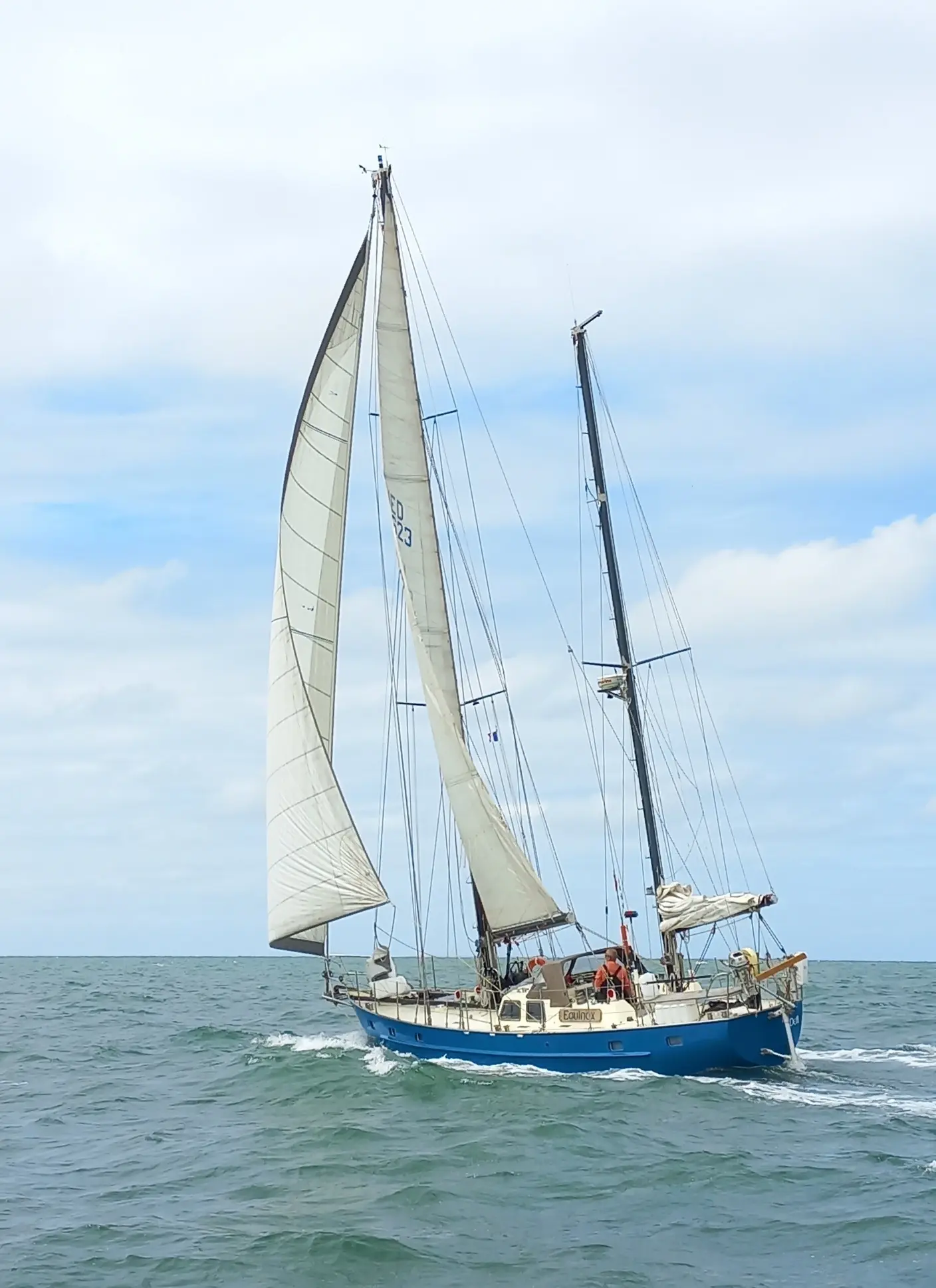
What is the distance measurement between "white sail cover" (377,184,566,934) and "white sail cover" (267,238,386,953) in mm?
948

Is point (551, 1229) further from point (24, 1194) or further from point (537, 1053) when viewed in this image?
point (537, 1053)

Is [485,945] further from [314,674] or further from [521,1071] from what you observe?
[314,674]

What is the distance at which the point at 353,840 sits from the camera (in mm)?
29594

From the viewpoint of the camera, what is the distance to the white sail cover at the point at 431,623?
99.6 feet

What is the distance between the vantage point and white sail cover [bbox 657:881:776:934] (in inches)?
1077

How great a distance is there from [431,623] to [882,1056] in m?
15.3

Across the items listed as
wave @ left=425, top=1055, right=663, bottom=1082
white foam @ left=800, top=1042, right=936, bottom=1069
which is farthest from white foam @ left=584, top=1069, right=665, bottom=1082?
white foam @ left=800, top=1042, right=936, bottom=1069

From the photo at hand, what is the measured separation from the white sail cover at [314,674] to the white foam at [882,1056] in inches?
449

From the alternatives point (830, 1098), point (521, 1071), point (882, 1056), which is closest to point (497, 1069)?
point (521, 1071)

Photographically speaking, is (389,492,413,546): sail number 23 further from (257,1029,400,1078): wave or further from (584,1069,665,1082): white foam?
(584,1069,665,1082): white foam

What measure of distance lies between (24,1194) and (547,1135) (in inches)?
321

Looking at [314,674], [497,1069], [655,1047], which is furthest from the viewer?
[314,674]

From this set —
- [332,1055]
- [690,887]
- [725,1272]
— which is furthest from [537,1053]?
[725,1272]

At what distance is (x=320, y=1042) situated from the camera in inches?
1395
